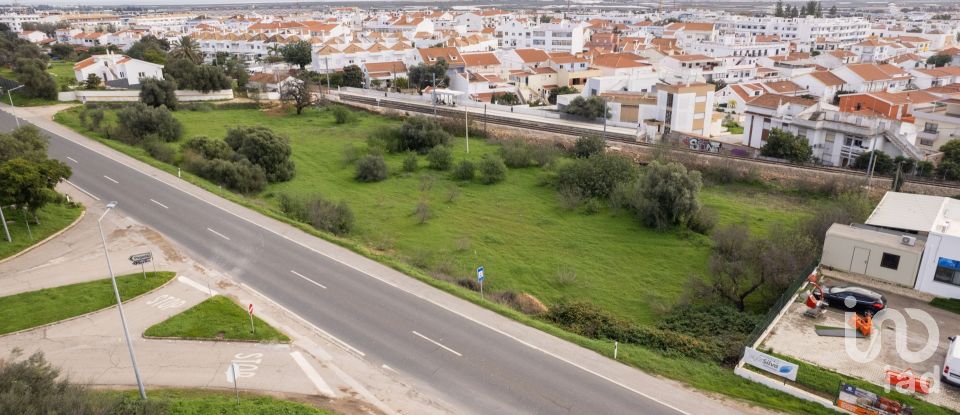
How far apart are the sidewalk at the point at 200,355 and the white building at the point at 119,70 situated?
193 feet

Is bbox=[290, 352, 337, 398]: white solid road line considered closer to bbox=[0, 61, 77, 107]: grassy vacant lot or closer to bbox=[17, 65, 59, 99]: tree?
bbox=[0, 61, 77, 107]: grassy vacant lot

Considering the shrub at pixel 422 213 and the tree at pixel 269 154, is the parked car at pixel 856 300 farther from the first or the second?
the tree at pixel 269 154

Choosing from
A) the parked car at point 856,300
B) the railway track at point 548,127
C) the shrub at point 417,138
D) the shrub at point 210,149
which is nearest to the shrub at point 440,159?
the shrub at point 417,138

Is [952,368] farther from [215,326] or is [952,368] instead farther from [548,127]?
[548,127]

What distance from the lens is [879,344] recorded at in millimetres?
19828

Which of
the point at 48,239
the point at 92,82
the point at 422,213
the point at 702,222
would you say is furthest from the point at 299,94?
the point at 702,222

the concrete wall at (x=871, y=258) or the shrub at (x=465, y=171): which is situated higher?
the concrete wall at (x=871, y=258)

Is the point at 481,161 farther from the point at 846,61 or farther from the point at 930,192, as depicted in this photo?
the point at 846,61

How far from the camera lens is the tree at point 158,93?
61.3 m

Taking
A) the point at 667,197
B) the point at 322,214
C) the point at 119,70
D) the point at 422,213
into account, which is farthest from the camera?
the point at 119,70

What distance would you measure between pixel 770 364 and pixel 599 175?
74.2 feet

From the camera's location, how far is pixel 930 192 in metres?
38.6

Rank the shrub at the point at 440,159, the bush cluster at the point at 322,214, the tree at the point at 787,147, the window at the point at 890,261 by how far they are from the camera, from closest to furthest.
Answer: the window at the point at 890,261, the bush cluster at the point at 322,214, the shrub at the point at 440,159, the tree at the point at 787,147

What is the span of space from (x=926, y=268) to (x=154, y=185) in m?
41.5
